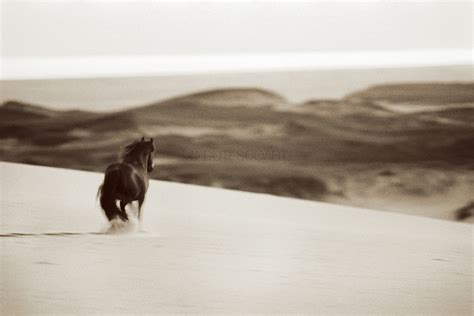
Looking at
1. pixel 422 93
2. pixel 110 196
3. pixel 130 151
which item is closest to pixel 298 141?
pixel 422 93

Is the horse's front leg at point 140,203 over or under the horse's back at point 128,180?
under

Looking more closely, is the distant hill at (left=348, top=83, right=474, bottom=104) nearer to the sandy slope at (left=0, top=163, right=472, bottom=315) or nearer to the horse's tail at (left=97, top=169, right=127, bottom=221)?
the sandy slope at (left=0, top=163, right=472, bottom=315)

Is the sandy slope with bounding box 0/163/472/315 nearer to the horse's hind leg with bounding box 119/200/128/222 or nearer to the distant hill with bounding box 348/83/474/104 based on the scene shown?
the horse's hind leg with bounding box 119/200/128/222

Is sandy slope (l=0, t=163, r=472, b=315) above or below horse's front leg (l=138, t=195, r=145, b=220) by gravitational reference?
below

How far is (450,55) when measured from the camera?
294 centimetres

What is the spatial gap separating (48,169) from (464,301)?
200 cm

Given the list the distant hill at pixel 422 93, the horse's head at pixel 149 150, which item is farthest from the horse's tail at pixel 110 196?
the distant hill at pixel 422 93

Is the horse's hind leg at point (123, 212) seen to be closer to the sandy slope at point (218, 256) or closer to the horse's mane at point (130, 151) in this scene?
the sandy slope at point (218, 256)

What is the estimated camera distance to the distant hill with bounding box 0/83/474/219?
290cm

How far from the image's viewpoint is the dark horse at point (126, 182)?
289 centimetres

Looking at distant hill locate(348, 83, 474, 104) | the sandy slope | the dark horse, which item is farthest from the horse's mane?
distant hill locate(348, 83, 474, 104)

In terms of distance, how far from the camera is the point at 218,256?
2.89 m

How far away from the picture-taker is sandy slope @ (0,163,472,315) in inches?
112

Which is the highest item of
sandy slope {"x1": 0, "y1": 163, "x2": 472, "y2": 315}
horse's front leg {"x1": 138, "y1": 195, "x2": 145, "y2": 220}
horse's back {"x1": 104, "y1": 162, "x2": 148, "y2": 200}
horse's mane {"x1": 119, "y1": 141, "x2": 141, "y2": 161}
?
Answer: horse's mane {"x1": 119, "y1": 141, "x2": 141, "y2": 161}
